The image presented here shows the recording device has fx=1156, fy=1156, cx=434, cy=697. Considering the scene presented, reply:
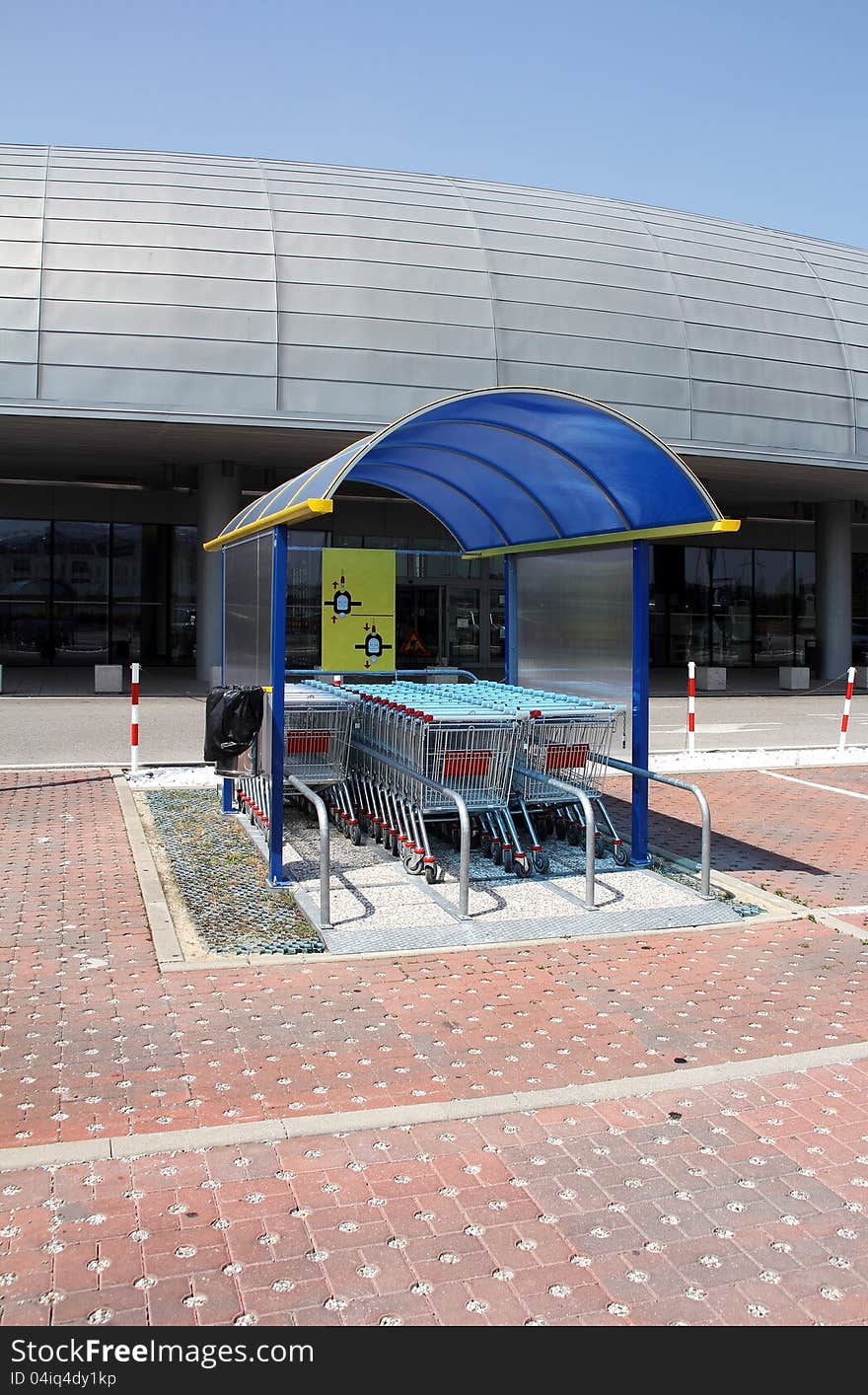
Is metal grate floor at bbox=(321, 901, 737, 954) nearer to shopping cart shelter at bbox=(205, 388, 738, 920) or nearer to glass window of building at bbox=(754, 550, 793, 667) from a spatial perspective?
shopping cart shelter at bbox=(205, 388, 738, 920)

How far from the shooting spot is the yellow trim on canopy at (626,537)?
8398 mm

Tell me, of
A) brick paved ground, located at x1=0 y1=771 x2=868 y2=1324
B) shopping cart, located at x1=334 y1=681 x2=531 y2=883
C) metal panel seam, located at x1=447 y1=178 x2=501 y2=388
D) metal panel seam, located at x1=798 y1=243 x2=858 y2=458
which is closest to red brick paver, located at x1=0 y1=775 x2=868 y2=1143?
brick paved ground, located at x1=0 y1=771 x2=868 y2=1324

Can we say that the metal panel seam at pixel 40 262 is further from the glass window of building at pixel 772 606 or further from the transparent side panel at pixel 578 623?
the glass window of building at pixel 772 606

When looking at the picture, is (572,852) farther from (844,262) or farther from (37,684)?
(844,262)

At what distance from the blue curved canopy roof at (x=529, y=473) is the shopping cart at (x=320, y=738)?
1496 mm

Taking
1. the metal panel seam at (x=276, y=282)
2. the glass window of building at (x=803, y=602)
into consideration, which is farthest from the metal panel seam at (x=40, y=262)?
the glass window of building at (x=803, y=602)

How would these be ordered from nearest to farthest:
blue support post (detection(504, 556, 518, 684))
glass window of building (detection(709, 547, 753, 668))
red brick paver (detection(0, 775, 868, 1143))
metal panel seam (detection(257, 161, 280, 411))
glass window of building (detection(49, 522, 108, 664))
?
red brick paver (detection(0, 775, 868, 1143)), blue support post (detection(504, 556, 518, 684)), metal panel seam (detection(257, 161, 280, 411)), glass window of building (detection(49, 522, 108, 664)), glass window of building (detection(709, 547, 753, 668))

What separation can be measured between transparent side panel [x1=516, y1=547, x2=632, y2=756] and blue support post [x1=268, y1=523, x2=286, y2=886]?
9.63 feet

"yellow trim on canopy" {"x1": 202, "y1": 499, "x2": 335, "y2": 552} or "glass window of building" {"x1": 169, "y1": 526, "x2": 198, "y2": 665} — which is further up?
"glass window of building" {"x1": 169, "y1": 526, "x2": 198, "y2": 665}

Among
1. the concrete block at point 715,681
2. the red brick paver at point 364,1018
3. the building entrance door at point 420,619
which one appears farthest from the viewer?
the building entrance door at point 420,619

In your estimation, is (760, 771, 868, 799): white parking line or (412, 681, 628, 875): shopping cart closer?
(412, 681, 628, 875): shopping cart

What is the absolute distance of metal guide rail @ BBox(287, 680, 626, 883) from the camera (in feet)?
28.5

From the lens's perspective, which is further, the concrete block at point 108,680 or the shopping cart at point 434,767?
the concrete block at point 108,680
